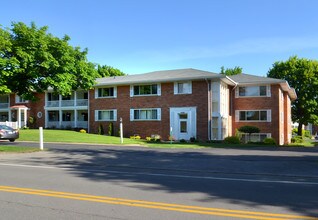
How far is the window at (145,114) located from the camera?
3881 cm

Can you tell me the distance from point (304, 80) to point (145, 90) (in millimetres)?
24343

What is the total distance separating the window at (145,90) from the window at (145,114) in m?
1.68

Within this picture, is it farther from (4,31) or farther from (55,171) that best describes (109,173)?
(4,31)

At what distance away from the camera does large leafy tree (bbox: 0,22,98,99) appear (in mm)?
19359

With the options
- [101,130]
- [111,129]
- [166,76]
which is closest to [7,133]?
[111,129]

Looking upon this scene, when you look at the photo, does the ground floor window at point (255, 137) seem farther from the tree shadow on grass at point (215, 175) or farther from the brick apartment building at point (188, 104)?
the tree shadow on grass at point (215, 175)

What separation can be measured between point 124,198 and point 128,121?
32.5m

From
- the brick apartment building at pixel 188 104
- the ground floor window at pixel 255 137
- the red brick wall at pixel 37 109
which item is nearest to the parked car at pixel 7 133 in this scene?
the brick apartment building at pixel 188 104

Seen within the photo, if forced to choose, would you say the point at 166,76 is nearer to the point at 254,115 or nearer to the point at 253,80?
the point at 253,80

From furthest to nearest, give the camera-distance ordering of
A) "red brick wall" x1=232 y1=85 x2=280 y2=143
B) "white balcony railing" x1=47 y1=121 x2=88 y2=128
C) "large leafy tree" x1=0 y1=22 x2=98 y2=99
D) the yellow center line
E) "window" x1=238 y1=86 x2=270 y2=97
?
"white balcony railing" x1=47 y1=121 x2=88 y2=128 → "window" x1=238 y1=86 x2=270 y2=97 → "red brick wall" x1=232 y1=85 x2=280 y2=143 → "large leafy tree" x1=0 y1=22 x2=98 y2=99 → the yellow center line

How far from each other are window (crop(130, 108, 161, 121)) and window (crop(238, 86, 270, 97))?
29.4 ft

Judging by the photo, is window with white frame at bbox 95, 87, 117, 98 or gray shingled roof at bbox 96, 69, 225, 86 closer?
gray shingled roof at bbox 96, 69, 225, 86

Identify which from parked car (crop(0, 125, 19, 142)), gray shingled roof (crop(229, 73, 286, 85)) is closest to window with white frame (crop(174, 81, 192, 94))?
gray shingled roof (crop(229, 73, 286, 85))

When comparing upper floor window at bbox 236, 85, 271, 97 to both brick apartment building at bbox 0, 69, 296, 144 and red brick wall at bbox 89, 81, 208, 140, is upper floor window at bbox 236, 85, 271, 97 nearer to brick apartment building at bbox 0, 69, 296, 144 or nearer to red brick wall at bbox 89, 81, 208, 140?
brick apartment building at bbox 0, 69, 296, 144
